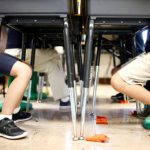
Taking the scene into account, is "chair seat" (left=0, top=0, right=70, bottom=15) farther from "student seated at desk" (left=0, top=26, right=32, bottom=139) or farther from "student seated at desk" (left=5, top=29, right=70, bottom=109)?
"student seated at desk" (left=5, top=29, right=70, bottom=109)

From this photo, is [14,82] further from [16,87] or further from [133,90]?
[133,90]

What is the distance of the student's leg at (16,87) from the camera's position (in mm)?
1328

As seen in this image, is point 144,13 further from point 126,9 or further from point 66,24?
point 66,24

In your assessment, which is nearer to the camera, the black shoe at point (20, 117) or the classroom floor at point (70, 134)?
the classroom floor at point (70, 134)

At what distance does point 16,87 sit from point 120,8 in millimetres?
619

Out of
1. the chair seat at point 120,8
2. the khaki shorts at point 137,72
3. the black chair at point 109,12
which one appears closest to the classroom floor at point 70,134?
the black chair at point 109,12

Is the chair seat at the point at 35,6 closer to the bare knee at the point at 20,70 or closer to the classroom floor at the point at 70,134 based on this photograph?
the bare knee at the point at 20,70

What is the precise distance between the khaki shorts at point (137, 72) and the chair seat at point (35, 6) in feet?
1.41

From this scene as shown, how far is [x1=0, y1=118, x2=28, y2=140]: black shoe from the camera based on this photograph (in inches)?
48.3

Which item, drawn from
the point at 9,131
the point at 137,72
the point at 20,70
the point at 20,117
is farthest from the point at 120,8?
the point at 20,117

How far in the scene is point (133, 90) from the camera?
1396mm

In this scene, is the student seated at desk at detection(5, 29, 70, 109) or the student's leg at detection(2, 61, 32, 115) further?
the student seated at desk at detection(5, 29, 70, 109)

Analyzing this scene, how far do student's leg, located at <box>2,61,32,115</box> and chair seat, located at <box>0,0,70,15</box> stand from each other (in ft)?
0.83

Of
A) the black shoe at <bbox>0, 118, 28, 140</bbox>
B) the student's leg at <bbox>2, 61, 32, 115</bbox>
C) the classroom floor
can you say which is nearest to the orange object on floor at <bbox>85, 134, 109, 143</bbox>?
the classroom floor
